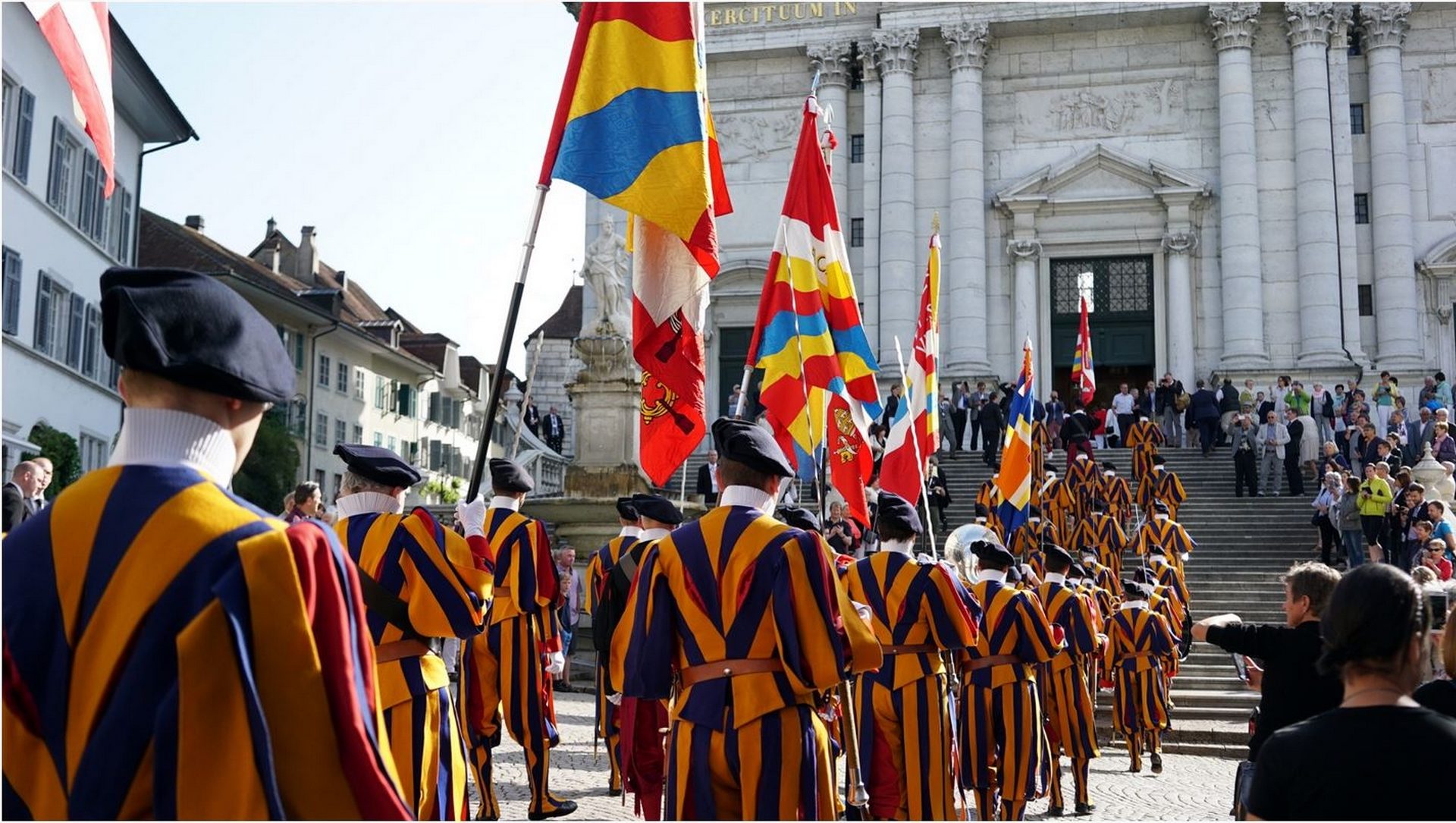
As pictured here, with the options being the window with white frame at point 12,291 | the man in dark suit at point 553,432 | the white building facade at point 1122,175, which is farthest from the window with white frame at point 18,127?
the white building facade at point 1122,175

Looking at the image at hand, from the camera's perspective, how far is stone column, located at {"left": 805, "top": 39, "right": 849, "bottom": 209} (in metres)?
37.2

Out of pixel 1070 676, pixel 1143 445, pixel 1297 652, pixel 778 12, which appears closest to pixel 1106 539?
pixel 1143 445

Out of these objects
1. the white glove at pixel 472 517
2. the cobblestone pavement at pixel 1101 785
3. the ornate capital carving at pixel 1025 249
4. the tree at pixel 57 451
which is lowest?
the cobblestone pavement at pixel 1101 785

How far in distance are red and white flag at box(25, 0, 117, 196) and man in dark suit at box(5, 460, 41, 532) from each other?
2755 mm

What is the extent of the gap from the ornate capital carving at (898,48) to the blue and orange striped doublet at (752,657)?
32.5 m

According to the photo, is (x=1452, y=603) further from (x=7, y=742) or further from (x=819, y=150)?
(x=819, y=150)

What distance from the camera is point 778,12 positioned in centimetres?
3784

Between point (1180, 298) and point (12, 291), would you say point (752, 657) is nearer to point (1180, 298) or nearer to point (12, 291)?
point (12, 291)

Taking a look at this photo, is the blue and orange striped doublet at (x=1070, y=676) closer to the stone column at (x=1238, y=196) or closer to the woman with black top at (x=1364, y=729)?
the woman with black top at (x=1364, y=729)

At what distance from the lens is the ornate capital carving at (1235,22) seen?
1368 inches

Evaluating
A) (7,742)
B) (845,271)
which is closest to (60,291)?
(845,271)

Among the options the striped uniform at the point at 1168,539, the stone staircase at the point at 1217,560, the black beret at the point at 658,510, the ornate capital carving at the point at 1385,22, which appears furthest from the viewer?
the ornate capital carving at the point at 1385,22

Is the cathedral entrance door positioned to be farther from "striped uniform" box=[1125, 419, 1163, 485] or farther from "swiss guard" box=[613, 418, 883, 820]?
"swiss guard" box=[613, 418, 883, 820]

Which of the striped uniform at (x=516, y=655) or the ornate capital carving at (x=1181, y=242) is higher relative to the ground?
the ornate capital carving at (x=1181, y=242)
